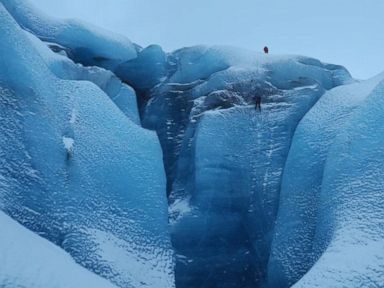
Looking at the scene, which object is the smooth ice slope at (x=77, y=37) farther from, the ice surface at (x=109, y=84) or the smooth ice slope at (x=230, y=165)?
the smooth ice slope at (x=230, y=165)

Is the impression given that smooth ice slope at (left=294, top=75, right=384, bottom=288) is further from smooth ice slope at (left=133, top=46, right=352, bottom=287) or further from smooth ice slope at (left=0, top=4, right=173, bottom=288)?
smooth ice slope at (left=0, top=4, right=173, bottom=288)

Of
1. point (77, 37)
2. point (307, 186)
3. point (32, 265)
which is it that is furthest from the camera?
point (77, 37)

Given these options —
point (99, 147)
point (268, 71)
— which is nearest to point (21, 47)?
point (99, 147)

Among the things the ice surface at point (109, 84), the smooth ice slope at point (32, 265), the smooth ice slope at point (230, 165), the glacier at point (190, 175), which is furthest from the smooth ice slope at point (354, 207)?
the ice surface at point (109, 84)

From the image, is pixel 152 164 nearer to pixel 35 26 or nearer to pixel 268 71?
pixel 268 71

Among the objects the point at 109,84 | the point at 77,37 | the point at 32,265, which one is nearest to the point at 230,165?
the point at 109,84

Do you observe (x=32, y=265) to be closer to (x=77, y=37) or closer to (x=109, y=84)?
(x=109, y=84)

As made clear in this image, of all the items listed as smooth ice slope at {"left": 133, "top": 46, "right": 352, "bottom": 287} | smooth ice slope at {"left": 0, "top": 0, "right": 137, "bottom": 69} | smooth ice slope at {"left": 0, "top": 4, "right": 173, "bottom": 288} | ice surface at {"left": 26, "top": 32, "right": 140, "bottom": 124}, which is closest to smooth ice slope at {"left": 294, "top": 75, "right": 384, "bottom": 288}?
smooth ice slope at {"left": 133, "top": 46, "right": 352, "bottom": 287}
